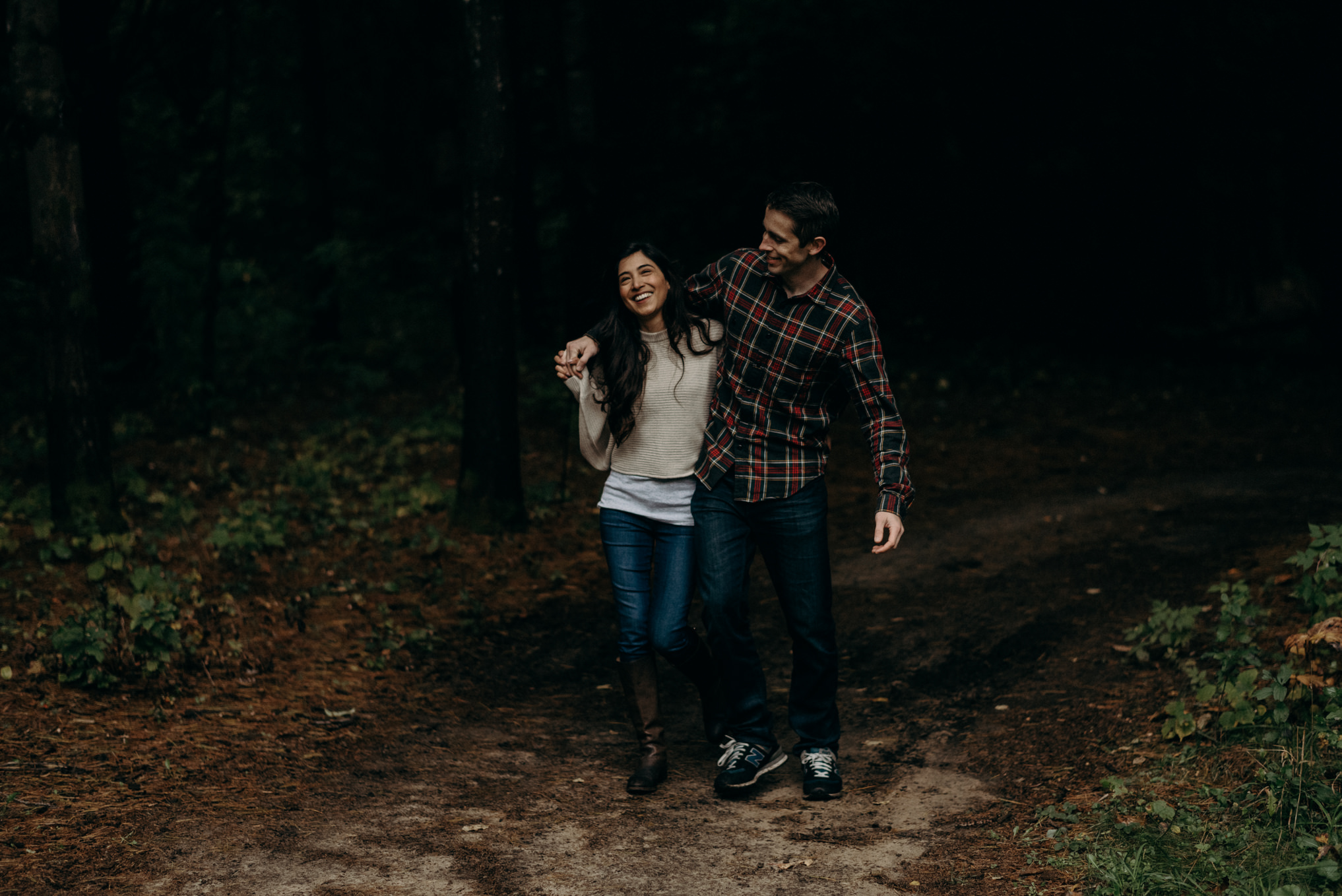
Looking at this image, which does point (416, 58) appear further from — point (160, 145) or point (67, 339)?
point (67, 339)

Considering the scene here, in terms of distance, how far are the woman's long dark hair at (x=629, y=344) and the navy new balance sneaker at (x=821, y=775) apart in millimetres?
1523

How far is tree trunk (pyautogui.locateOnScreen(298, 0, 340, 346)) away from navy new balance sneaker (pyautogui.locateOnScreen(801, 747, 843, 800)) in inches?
587

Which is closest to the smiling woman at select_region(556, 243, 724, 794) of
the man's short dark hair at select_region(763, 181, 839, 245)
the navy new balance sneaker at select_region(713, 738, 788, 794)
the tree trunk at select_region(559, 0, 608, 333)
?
the navy new balance sneaker at select_region(713, 738, 788, 794)

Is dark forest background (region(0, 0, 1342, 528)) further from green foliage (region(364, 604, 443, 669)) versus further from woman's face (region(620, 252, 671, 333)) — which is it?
woman's face (region(620, 252, 671, 333))

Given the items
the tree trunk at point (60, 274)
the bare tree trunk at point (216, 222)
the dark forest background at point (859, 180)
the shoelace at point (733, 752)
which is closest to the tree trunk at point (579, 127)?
the dark forest background at point (859, 180)

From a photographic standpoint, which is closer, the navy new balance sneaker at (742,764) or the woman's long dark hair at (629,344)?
the woman's long dark hair at (629,344)

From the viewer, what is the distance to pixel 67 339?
730 cm

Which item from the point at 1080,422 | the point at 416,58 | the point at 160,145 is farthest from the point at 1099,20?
the point at 160,145

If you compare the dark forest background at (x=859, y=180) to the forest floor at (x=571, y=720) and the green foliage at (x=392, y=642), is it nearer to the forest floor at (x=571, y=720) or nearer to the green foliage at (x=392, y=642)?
the forest floor at (x=571, y=720)

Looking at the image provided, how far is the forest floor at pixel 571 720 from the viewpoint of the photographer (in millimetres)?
3811

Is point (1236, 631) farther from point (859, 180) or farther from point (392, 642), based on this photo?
point (859, 180)

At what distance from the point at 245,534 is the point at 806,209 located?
5209mm

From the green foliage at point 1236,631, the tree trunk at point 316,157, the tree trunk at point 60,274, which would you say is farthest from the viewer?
the tree trunk at point 316,157

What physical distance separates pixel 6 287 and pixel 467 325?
5.64 m
